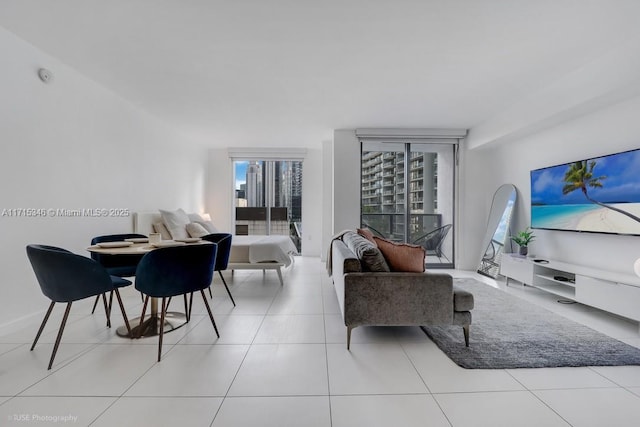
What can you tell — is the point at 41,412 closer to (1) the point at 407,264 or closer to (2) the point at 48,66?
(1) the point at 407,264

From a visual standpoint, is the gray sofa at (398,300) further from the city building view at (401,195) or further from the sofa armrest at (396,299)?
the city building view at (401,195)

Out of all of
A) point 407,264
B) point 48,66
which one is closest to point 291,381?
point 407,264

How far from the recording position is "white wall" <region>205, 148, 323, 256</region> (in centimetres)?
646

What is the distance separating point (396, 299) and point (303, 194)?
460 cm

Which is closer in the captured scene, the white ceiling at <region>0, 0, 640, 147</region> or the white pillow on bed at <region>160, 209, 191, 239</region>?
the white ceiling at <region>0, 0, 640, 147</region>

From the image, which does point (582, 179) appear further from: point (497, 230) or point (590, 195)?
point (497, 230)

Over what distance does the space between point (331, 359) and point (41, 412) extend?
164 cm

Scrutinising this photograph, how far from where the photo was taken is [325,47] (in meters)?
2.47

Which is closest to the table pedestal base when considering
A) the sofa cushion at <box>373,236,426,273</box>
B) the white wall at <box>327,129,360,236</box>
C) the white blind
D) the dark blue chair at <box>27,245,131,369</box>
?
the dark blue chair at <box>27,245,131,369</box>

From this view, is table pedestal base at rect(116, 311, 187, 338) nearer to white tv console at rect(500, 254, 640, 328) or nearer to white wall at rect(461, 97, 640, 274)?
white tv console at rect(500, 254, 640, 328)

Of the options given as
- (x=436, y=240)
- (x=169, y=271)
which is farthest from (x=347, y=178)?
(x=169, y=271)

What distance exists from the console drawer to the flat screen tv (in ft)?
1.92

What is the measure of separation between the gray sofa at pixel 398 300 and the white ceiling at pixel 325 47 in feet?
6.45

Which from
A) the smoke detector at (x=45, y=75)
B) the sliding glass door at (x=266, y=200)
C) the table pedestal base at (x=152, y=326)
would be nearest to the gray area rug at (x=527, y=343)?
the table pedestal base at (x=152, y=326)
